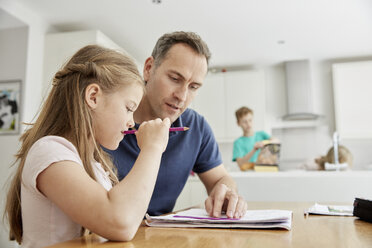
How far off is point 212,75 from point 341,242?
525 centimetres

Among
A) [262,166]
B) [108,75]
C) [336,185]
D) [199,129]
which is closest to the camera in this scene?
[108,75]

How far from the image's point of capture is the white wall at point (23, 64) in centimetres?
359

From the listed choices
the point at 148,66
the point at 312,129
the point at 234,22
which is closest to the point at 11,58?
the point at 234,22

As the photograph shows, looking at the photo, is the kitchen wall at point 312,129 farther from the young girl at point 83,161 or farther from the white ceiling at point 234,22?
the young girl at point 83,161

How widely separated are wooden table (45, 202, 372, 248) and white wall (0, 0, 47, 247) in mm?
3276

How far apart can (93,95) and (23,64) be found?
10.7 feet

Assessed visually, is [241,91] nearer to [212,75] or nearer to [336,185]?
[212,75]

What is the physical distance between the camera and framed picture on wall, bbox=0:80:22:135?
3.62 meters

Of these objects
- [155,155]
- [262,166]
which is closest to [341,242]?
[155,155]

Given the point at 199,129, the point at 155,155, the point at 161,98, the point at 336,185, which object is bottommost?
the point at 336,185

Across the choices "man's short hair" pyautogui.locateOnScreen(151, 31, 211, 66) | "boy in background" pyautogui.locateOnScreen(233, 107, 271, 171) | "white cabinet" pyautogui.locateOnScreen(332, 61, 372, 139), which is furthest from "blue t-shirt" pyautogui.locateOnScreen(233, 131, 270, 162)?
"man's short hair" pyautogui.locateOnScreen(151, 31, 211, 66)

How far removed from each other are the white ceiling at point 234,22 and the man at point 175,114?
93.8 inches

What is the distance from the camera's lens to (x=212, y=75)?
5797mm

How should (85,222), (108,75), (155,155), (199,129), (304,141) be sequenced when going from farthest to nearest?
1. (304,141)
2. (199,129)
3. (108,75)
4. (155,155)
5. (85,222)
